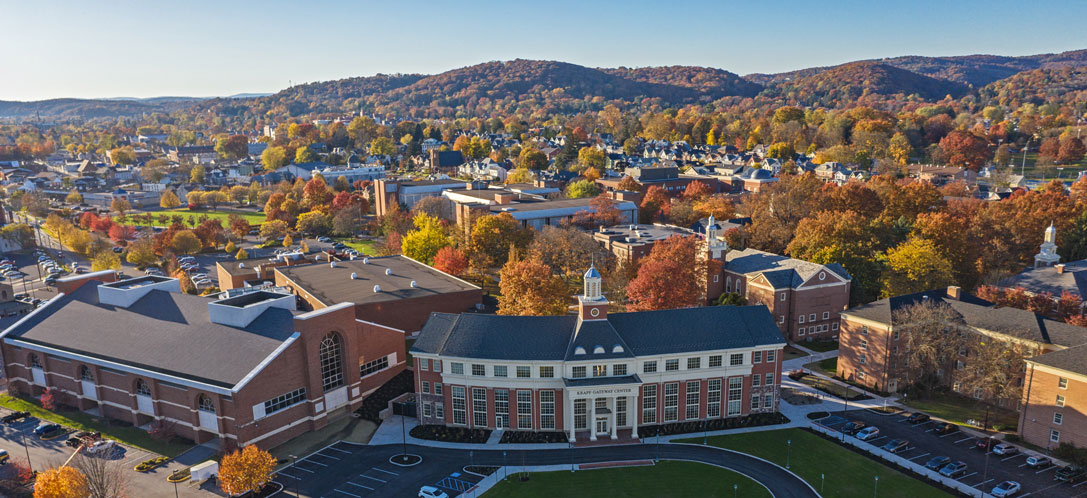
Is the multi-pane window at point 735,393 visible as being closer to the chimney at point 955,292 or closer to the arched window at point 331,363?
the chimney at point 955,292

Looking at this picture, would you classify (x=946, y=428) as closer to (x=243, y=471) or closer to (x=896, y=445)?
(x=896, y=445)

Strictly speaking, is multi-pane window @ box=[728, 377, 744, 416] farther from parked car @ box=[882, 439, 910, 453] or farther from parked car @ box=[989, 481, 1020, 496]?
parked car @ box=[989, 481, 1020, 496]

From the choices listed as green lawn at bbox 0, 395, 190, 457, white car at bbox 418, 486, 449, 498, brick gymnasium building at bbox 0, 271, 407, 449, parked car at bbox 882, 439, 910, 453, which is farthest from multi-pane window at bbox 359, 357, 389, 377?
parked car at bbox 882, 439, 910, 453

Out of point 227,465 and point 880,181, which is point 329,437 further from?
point 880,181

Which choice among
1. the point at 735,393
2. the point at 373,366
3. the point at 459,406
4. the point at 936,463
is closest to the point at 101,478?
the point at 373,366

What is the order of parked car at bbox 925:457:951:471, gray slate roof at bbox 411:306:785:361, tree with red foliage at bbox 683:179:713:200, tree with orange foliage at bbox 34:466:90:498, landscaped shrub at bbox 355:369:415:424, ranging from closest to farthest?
tree with orange foliage at bbox 34:466:90:498 → parked car at bbox 925:457:951:471 → gray slate roof at bbox 411:306:785:361 → landscaped shrub at bbox 355:369:415:424 → tree with red foliage at bbox 683:179:713:200

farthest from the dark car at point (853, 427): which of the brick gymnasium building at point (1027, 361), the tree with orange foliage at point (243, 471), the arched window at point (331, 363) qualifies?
the tree with orange foliage at point (243, 471)
